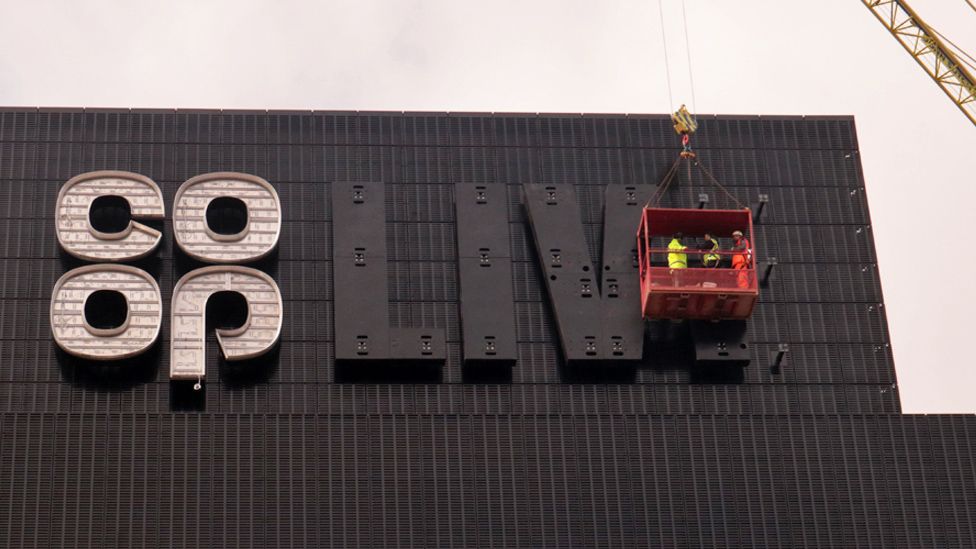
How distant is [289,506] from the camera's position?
7775 cm

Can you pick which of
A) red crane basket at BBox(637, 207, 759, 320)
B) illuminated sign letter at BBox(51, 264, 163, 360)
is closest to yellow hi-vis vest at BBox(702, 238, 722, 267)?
Answer: red crane basket at BBox(637, 207, 759, 320)

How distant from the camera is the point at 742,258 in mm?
84188

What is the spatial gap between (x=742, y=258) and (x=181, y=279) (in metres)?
22.0

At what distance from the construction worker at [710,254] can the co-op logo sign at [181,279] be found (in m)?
16.8

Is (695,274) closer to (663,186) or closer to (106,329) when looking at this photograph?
(663,186)

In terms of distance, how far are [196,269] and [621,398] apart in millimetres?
17402

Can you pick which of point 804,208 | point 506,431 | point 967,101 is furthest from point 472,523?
point 967,101

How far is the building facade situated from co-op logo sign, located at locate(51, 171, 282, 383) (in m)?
0.95

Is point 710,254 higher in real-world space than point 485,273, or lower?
lower

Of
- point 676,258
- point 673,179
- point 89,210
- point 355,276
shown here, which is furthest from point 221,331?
point 673,179

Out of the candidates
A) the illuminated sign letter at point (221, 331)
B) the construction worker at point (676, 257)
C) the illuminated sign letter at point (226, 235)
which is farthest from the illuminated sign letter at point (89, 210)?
the construction worker at point (676, 257)

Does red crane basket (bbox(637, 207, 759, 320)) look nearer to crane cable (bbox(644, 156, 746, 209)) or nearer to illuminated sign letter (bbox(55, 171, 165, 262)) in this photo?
crane cable (bbox(644, 156, 746, 209))

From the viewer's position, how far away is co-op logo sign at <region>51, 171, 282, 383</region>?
269 feet

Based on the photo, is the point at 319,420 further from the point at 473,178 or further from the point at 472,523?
the point at 473,178
